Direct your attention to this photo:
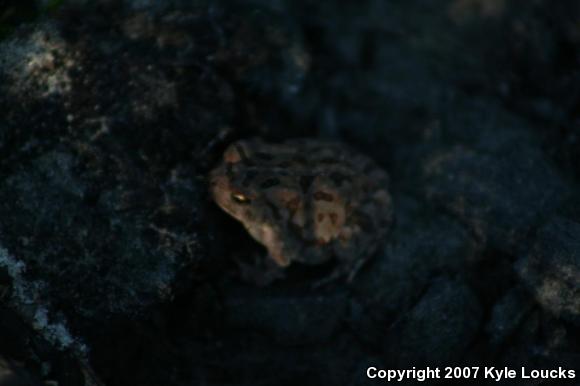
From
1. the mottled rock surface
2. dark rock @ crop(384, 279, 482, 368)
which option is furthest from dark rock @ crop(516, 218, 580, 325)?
dark rock @ crop(384, 279, 482, 368)

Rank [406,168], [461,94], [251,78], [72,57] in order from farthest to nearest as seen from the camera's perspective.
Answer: [461,94] < [406,168] < [251,78] < [72,57]

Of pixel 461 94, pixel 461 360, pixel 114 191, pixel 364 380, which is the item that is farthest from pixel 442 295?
pixel 114 191

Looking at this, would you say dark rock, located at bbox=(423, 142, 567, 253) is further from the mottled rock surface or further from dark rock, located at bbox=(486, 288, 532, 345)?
dark rock, located at bbox=(486, 288, 532, 345)

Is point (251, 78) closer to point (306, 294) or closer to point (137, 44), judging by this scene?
point (137, 44)

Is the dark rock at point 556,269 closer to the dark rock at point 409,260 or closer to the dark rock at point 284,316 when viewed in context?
the dark rock at point 409,260

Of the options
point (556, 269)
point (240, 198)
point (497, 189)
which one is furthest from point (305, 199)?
point (556, 269)

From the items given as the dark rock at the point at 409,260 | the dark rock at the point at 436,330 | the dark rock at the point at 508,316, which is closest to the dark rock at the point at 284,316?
the dark rock at the point at 409,260
